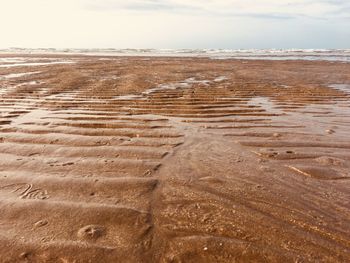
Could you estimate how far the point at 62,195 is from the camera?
11.1 ft

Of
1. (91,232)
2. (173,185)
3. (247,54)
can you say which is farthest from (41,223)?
(247,54)

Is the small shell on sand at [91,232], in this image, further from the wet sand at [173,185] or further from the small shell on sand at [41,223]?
the small shell on sand at [41,223]

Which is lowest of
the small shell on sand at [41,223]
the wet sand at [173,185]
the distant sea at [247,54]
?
the distant sea at [247,54]

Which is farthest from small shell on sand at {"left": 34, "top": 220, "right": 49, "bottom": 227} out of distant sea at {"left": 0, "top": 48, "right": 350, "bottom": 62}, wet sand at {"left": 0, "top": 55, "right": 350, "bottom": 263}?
distant sea at {"left": 0, "top": 48, "right": 350, "bottom": 62}

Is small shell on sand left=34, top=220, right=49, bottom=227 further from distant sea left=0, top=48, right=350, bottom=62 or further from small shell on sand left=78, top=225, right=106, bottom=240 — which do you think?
distant sea left=0, top=48, right=350, bottom=62

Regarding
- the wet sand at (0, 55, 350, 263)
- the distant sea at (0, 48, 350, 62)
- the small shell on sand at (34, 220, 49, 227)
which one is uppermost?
the small shell on sand at (34, 220, 49, 227)

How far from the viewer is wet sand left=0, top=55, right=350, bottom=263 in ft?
8.43

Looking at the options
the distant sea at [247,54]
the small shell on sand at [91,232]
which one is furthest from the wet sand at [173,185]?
the distant sea at [247,54]

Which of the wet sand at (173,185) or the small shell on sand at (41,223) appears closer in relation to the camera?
the wet sand at (173,185)

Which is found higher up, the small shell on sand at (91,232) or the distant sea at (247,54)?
the small shell on sand at (91,232)

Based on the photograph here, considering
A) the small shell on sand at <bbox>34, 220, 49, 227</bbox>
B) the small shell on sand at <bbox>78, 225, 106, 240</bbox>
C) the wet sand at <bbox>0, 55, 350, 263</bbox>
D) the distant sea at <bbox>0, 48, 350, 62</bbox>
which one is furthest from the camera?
the distant sea at <bbox>0, 48, 350, 62</bbox>

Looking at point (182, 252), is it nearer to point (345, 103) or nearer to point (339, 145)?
point (339, 145)

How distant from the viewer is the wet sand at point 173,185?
8.43 ft

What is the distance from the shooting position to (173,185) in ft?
12.1
